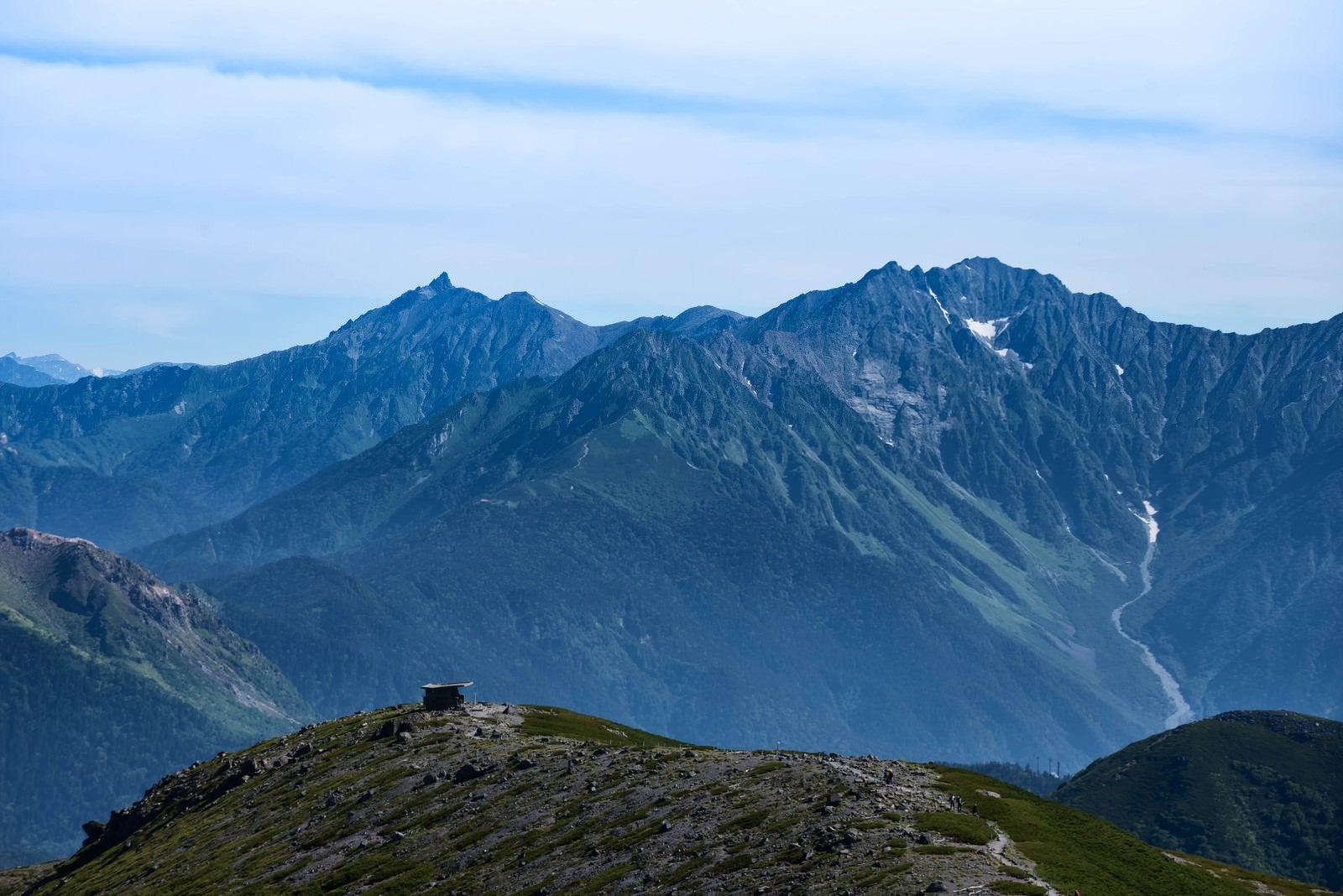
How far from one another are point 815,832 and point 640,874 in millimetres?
14689

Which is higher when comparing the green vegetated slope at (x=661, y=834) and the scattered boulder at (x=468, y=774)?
the scattered boulder at (x=468, y=774)

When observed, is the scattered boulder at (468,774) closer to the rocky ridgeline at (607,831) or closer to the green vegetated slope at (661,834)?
the green vegetated slope at (661,834)

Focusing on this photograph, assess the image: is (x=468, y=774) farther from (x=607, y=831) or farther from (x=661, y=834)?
(x=661, y=834)

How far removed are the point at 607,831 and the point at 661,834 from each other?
7.19 meters

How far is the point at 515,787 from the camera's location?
17512cm

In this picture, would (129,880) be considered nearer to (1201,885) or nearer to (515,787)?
(515,787)

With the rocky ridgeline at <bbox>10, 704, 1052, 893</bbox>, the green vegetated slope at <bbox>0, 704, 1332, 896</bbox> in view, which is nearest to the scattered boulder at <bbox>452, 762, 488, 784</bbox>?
the green vegetated slope at <bbox>0, 704, 1332, 896</bbox>

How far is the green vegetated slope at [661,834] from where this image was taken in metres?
128

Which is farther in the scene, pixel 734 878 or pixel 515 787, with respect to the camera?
pixel 515 787

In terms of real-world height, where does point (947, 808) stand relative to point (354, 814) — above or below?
below

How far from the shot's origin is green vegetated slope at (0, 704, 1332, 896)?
128 metres

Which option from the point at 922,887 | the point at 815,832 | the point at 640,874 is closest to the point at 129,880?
the point at 640,874

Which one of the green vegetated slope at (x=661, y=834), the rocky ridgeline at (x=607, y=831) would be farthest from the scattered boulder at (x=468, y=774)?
the rocky ridgeline at (x=607, y=831)

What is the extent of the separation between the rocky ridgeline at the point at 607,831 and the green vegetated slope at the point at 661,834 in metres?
0.23
